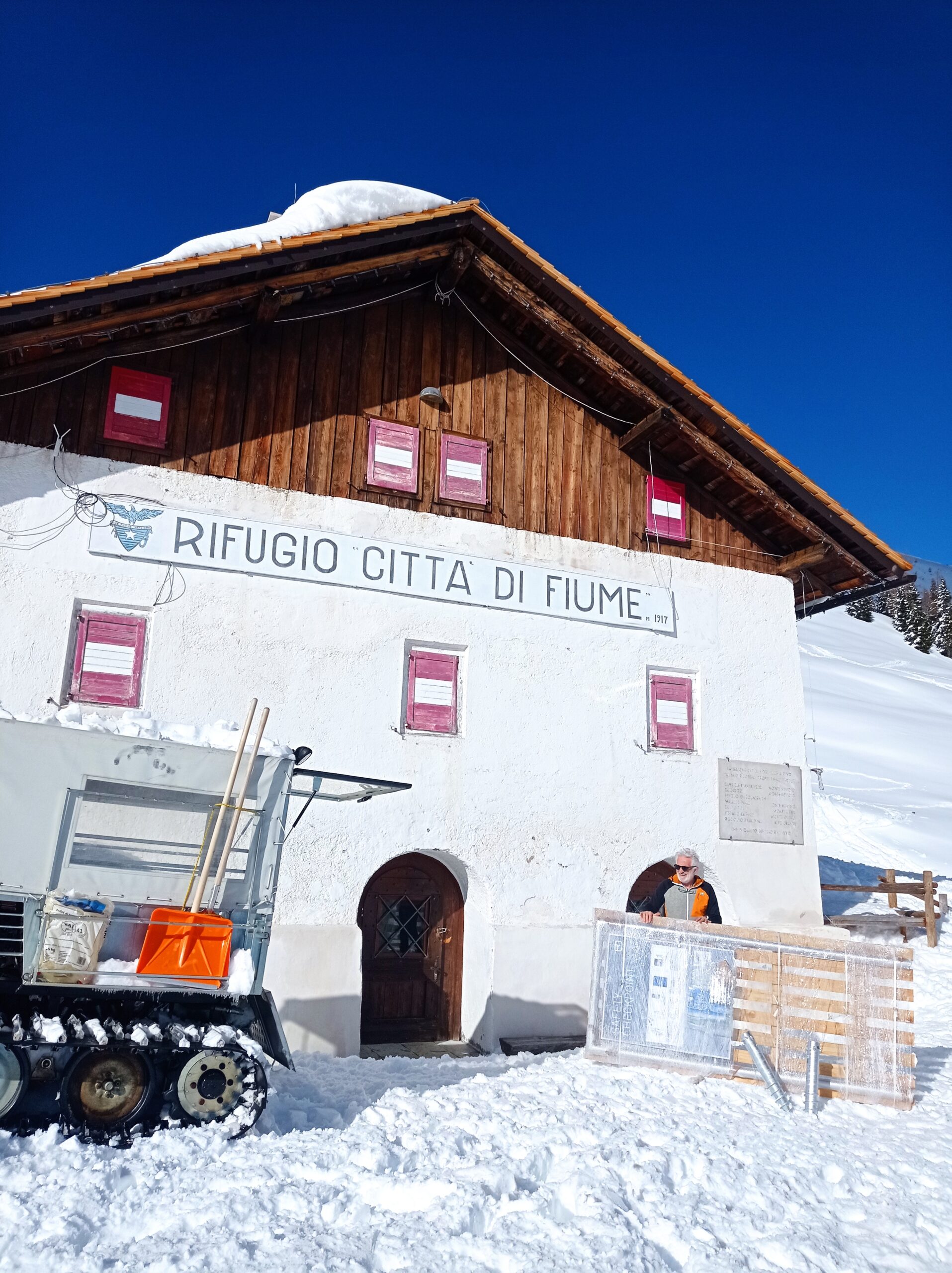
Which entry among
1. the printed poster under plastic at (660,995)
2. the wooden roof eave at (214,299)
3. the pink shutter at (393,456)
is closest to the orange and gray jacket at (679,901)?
the printed poster under plastic at (660,995)

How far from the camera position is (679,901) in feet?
31.0

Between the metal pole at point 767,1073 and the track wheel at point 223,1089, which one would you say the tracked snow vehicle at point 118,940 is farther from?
the metal pole at point 767,1073

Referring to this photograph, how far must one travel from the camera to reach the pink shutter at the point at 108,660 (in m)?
9.62

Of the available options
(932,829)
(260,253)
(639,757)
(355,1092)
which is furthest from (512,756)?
(932,829)

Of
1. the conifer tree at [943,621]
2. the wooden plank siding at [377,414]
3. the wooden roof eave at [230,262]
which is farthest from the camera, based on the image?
the conifer tree at [943,621]

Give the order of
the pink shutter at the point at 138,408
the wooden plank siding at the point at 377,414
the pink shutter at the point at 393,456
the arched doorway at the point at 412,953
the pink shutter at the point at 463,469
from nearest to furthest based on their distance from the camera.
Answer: the pink shutter at the point at 138,408 → the wooden plank siding at the point at 377,414 → the arched doorway at the point at 412,953 → the pink shutter at the point at 393,456 → the pink shutter at the point at 463,469

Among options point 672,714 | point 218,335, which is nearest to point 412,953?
point 672,714

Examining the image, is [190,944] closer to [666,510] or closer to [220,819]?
[220,819]

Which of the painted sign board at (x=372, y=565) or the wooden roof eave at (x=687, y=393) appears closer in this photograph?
the painted sign board at (x=372, y=565)

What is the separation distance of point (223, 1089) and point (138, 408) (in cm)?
705

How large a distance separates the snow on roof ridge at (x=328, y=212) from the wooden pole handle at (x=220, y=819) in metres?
5.75

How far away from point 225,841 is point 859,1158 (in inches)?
191

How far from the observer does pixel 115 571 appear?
9859 mm

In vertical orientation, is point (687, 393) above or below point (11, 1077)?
above
